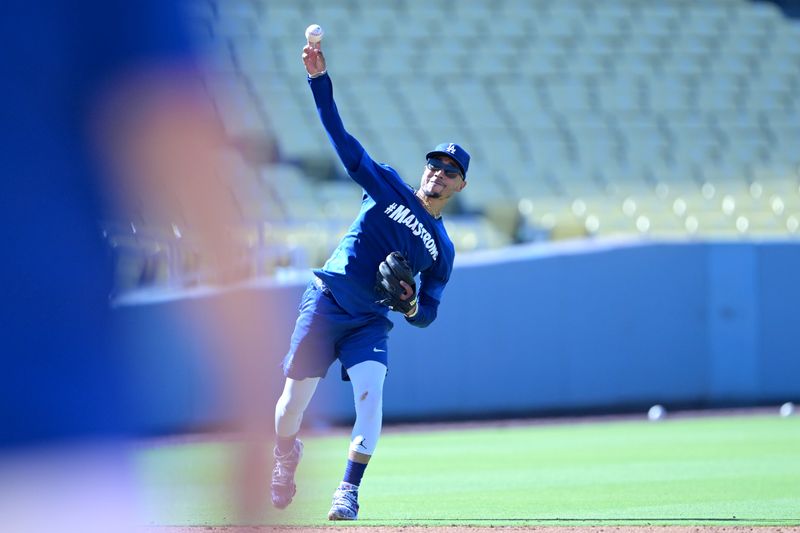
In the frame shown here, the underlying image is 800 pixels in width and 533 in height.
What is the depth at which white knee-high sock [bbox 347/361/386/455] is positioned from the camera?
495cm

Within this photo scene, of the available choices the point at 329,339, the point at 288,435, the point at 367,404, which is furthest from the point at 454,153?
the point at 288,435

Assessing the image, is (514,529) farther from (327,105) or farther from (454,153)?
(327,105)

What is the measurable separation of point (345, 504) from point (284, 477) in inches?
15.7

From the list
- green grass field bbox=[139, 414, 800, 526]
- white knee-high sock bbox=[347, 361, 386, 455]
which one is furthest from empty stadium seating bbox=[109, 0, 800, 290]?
white knee-high sock bbox=[347, 361, 386, 455]

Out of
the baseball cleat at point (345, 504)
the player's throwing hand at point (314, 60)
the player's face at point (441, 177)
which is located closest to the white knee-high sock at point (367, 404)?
the baseball cleat at point (345, 504)

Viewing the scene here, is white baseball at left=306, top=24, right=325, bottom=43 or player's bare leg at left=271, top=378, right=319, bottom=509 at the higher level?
white baseball at left=306, top=24, right=325, bottom=43

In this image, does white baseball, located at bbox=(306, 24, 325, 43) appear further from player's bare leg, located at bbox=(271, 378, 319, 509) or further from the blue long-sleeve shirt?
player's bare leg, located at bbox=(271, 378, 319, 509)

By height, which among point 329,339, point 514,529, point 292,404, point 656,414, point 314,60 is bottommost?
point 656,414

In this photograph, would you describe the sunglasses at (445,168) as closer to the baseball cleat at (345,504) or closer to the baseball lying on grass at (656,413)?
the baseball cleat at (345,504)

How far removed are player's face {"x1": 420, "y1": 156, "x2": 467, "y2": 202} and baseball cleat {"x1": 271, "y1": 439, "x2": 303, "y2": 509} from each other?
4.09 ft

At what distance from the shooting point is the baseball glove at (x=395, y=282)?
4.79 meters

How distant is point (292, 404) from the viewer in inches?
205

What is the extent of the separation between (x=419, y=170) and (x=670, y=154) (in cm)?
412

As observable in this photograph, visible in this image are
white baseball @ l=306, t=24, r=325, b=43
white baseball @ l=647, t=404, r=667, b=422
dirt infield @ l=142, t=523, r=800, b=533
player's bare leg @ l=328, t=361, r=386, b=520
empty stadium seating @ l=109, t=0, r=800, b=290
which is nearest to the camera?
white baseball @ l=306, t=24, r=325, b=43
